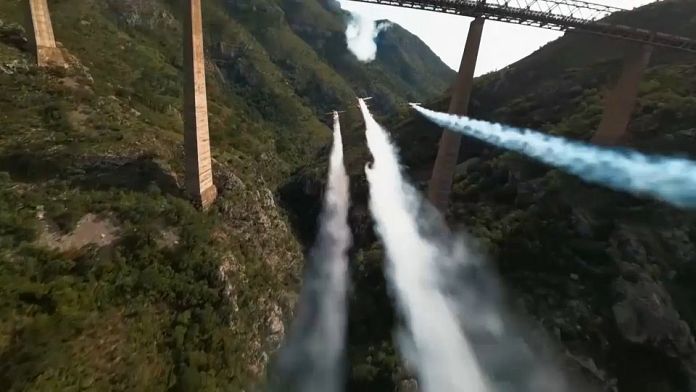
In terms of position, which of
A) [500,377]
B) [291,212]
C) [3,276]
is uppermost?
[3,276]

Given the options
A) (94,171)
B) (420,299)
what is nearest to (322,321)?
(420,299)

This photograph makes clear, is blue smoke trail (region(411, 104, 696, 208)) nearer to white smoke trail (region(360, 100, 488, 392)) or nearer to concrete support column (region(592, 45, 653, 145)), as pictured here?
concrete support column (region(592, 45, 653, 145))

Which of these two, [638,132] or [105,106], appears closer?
[105,106]

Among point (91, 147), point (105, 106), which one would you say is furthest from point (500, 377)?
point (105, 106)

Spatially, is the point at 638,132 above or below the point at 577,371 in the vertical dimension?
above

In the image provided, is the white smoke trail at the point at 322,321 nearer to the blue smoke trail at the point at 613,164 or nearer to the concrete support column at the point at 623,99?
the blue smoke trail at the point at 613,164

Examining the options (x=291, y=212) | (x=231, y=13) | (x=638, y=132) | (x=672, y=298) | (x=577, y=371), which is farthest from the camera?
(x=231, y=13)

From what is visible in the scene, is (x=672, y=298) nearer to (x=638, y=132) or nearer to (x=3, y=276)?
(x=638, y=132)

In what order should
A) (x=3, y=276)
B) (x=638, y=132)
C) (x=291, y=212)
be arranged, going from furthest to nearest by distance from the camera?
(x=291, y=212) → (x=638, y=132) → (x=3, y=276)
